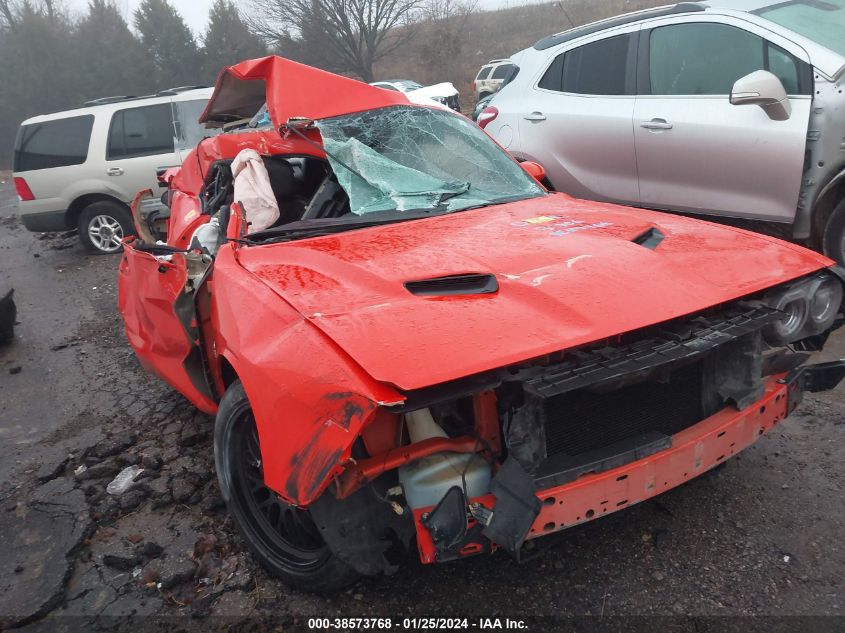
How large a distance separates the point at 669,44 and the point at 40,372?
5256 mm

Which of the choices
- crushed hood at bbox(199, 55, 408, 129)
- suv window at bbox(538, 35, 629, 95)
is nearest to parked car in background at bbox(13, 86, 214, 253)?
suv window at bbox(538, 35, 629, 95)

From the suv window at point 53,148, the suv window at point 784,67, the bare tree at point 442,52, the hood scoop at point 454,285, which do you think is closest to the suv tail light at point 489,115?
the suv window at point 784,67

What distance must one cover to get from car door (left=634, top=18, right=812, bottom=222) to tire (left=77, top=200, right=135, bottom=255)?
6863mm

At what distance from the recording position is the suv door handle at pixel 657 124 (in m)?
4.89

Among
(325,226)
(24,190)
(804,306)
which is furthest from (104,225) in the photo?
(804,306)

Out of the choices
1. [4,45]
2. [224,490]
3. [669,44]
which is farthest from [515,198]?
[4,45]

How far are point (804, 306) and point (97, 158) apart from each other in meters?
8.75

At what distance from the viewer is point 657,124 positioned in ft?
16.2

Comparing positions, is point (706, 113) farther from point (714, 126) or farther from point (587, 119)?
point (587, 119)

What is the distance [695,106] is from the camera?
15.6ft

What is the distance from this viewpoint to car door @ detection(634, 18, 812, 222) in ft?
14.1

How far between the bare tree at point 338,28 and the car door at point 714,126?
1211 inches

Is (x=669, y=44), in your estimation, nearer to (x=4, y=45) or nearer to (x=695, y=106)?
(x=695, y=106)

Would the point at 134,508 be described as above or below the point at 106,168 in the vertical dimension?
below
